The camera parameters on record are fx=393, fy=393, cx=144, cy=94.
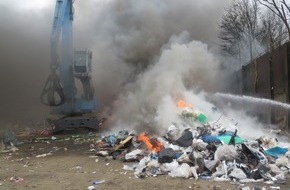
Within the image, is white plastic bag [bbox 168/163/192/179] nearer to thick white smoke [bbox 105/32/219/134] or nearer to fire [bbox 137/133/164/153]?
fire [bbox 137/133/164/153]

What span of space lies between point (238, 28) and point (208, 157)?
84.8 feet

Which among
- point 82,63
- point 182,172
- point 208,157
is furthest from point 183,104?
point 182,172

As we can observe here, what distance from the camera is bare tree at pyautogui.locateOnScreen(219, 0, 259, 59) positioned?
31.4m

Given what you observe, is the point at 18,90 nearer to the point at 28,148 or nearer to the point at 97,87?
the point at 97,87

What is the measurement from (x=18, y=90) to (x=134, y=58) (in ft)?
23.2

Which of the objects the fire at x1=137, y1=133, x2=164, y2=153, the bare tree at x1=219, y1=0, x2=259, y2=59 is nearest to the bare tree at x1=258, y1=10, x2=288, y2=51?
the bare tree at x1=219, y1=0, x2=259, y2=59

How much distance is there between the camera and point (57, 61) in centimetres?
1608

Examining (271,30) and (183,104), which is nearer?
(183,104)

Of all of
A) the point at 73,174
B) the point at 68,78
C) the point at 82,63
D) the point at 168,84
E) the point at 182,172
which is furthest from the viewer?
the point at 68,78

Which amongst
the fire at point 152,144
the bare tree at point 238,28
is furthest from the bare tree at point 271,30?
the fire at point 152,144

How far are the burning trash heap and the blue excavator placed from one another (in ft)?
19.0

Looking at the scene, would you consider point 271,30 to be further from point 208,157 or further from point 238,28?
point 208,157

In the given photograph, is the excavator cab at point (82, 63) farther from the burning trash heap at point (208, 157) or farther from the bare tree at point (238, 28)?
the bare tree at point (238, 28)

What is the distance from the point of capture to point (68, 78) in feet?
54.5
